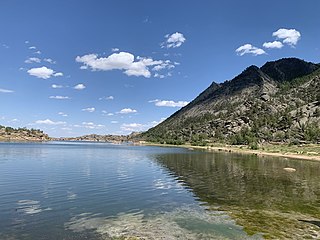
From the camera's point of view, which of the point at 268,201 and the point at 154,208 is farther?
the point at 268,201

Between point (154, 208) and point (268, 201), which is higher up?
point (154, 208)

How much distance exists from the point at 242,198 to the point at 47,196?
2680 cm

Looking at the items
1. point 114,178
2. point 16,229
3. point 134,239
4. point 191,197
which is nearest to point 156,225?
point 134,239

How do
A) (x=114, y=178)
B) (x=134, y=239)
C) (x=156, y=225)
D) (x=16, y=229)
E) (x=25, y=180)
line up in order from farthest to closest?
(x=114, y=178), (x=25, y=180), (x=156, y=225), (x=16, y=229), (x=134, y=239)

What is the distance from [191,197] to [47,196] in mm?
19634

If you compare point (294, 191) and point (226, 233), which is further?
point (294, 191)

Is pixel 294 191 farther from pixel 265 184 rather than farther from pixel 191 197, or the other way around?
pixel 191 197

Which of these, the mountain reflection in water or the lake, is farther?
the mountain reflection in water

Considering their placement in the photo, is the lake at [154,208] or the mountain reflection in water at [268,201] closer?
the lake at [154,208]

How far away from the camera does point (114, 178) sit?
2238 inches

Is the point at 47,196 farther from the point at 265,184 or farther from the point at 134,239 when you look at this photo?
the point at 265,184

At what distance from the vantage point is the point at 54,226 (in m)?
25.7

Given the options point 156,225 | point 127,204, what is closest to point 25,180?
point 127,204

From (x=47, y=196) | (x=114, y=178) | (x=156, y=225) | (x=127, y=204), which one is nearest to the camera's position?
(x=156, y=225)
